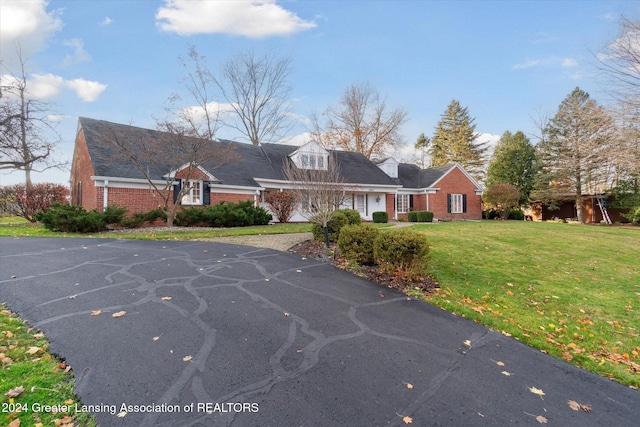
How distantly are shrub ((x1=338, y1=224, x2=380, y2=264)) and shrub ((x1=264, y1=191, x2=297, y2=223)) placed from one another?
10.5 meters

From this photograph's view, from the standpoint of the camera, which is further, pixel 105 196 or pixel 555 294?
pixel 105 196

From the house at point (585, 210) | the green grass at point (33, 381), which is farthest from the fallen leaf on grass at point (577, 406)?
the house at point (585, 210)

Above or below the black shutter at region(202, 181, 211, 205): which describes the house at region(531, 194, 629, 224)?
below

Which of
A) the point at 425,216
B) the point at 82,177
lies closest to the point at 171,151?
the point at 82,177

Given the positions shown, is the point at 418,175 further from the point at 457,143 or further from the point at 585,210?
the point at 457,143

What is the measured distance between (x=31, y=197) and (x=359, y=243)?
2110cm

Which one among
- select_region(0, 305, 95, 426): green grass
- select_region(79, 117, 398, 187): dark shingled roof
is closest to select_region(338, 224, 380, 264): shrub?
select_region(79, 117, 398, 187): dark shingled roof

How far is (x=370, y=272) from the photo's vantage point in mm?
6820

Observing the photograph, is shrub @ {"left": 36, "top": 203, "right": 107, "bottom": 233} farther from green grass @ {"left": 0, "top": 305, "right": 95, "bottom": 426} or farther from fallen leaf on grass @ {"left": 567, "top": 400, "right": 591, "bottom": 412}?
fallen leaf on grass @ {"left": 567, "top": 400, "right": 591, "bottom": 412}

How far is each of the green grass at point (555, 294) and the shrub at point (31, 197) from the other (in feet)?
71.8

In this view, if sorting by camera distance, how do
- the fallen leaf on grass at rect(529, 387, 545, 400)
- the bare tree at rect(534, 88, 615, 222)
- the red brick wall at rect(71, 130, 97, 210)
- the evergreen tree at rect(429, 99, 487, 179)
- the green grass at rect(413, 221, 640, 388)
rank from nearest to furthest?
the fallen leaf on grass at rect(529, 387, 545, 400), the green grass at rect(413, 221, 640, 388), the red brick wall at rect(71, 130, 97, 210), the bare tree at rect(534, 88, 615, 222), the evergreen tree at rect(429, 99, 487, 179)

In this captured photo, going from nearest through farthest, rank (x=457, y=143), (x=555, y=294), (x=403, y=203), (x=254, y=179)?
(x=555, y=294), (x=254, y=179), (x=403, y=203), (x=457, y=143)

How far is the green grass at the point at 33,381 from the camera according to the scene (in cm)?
223

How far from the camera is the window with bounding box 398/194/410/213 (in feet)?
84.3
